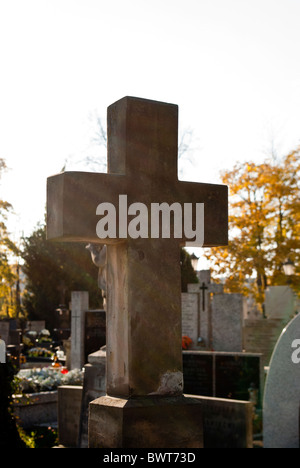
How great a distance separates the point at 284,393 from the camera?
261 inches

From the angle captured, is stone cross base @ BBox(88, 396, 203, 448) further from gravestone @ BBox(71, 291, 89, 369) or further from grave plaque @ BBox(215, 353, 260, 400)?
gravestone @ BBox(71, 291, 89, 369)

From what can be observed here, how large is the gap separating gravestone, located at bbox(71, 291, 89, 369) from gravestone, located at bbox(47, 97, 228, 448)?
12.1 metres

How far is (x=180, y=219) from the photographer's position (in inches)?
128

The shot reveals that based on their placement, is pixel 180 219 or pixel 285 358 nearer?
pixel 180 219

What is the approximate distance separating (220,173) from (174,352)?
22.4 meters

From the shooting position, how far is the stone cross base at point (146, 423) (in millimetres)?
2947

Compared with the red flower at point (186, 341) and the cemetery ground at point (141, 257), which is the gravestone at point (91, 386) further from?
the red flower at point (186, 341)

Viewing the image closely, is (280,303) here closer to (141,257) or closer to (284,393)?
(284,393)

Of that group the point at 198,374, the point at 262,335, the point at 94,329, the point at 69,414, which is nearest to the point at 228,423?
the point at 69,414

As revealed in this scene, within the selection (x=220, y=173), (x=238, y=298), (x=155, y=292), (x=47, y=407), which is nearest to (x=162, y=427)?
(x=155, y=292)

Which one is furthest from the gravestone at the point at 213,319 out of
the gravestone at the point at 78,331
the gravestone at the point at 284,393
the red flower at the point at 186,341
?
the gravestone at the point at 284,393

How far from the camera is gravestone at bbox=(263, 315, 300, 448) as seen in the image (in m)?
6.52

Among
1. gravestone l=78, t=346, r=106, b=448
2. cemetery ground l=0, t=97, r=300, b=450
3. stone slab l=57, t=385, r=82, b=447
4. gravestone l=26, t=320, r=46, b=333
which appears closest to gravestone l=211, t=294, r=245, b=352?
stone slab l=57, t=385, r=82, b=447

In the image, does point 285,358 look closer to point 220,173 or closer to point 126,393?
point 126,393
